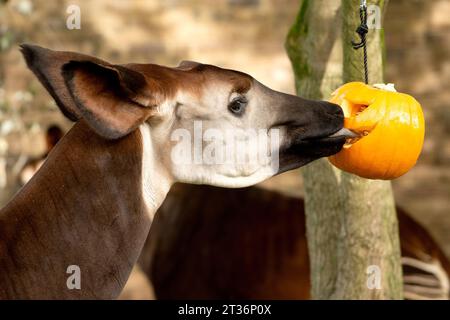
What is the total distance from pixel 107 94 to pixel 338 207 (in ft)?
5.69

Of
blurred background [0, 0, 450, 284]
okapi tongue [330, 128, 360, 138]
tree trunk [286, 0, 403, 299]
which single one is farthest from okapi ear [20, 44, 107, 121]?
blurred background [0, 0, 450, 284]

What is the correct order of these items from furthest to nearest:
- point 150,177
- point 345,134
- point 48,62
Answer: point 345,134, point 150,177, point 48,62

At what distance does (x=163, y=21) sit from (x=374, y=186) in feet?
10.1

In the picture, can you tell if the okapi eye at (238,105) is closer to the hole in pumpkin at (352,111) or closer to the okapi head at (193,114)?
the okapi head at (193,114)

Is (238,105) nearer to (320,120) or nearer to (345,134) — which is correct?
(320,120)

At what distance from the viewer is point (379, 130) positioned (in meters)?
2.86

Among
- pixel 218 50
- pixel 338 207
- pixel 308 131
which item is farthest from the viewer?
pixel 218 50

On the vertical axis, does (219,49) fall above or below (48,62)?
above

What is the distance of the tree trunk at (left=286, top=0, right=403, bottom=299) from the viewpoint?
3.69m

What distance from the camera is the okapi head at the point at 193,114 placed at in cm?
234

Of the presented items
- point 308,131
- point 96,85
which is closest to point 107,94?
point 96,85

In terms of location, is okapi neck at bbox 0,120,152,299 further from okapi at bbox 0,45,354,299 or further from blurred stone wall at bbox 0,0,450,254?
blurred stone wall at bbox 0,0,450,254

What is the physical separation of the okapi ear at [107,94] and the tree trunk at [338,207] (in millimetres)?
1320

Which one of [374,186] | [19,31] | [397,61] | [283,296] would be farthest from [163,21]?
[374,186]
